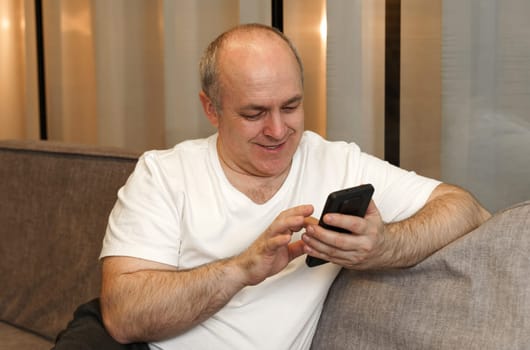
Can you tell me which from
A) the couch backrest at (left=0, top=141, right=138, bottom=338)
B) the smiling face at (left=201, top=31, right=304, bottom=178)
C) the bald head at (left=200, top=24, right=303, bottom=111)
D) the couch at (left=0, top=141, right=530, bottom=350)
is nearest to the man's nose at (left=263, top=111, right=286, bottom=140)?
the smiling face at (left=201, top=31, right=304, bottom=178)

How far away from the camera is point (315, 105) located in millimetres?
2312

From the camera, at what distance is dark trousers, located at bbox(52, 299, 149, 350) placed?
1.52 meters

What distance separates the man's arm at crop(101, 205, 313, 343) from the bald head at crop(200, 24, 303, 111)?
0.37 m

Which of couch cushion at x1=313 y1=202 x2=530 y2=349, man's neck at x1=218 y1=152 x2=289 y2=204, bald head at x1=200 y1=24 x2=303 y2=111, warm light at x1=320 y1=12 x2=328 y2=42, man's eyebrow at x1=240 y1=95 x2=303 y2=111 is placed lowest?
couch cushion at x1=313 y1=202 x2=530 y2=349

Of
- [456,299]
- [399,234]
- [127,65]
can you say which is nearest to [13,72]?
[127,65]

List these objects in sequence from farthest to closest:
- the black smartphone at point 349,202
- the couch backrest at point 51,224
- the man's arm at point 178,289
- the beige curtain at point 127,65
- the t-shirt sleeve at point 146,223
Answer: the beige curtain at point 127,65 → the couch backrest at point 51,224 → the t-shirt sleeve at point 146,223 → the man's arm at point 178,289 → the black smartphone at point 349,202

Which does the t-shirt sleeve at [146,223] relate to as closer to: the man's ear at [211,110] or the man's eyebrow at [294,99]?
the man's ear at [211,110]

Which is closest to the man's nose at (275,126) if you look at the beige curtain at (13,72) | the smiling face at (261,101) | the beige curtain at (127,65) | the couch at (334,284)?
the smiling face at (261,101)

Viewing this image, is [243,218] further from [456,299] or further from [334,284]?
[456,299]

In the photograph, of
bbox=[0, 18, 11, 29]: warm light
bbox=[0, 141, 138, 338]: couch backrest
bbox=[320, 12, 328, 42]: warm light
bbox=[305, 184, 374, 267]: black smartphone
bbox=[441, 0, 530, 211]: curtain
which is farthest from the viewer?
bbox=[0, 18, 11, 29]: warm light

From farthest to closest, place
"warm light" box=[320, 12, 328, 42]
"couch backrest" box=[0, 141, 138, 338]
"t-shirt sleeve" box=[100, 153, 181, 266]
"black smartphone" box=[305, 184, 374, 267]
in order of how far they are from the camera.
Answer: "warm light" box=[320, 12, 328, 42], "couch backrest" box=[0, 141, 138, 338], "t-shirt sleeve" box=[100, 153, 181, 266], "black smartphone" box=[305, 184, 374, 267]

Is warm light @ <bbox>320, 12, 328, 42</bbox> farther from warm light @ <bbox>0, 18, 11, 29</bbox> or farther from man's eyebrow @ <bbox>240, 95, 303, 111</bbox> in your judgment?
warm light @ <bbox>0, 18, 11, 29</bbox>

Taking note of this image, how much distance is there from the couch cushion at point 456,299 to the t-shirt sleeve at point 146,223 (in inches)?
14.8

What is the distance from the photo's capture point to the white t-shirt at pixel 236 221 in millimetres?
1568
